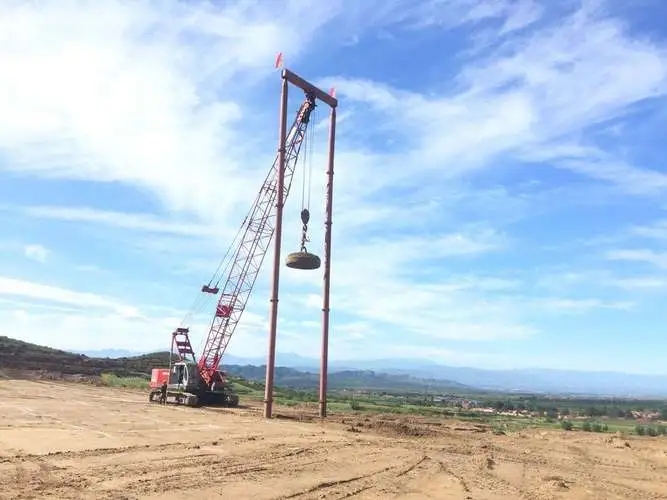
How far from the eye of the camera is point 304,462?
60.0 feet

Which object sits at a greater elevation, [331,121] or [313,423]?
[331,121]

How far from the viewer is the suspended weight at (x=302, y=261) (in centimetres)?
3694

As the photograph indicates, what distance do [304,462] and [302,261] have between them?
19435 mm

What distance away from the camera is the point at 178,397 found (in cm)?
4512

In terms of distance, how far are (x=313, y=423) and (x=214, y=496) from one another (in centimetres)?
1920

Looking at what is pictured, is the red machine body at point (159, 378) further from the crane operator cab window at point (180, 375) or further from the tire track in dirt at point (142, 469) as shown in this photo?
the tire track in dirt at point (142, 469)

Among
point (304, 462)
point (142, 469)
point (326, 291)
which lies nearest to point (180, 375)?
point (326, 291)

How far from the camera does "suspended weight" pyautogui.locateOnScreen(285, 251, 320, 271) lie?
36.9 meters

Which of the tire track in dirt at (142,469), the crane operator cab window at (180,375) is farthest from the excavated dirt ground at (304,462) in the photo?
the crane operator cab window at (180,375)

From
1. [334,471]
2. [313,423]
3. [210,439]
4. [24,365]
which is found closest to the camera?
[334,471]

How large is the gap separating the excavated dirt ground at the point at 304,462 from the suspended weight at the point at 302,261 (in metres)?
10.1

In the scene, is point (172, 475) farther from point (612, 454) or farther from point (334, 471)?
point (612, 454)

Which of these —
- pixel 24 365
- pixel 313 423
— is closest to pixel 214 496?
pixel 313 423

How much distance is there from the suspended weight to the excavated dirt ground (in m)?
10.1
